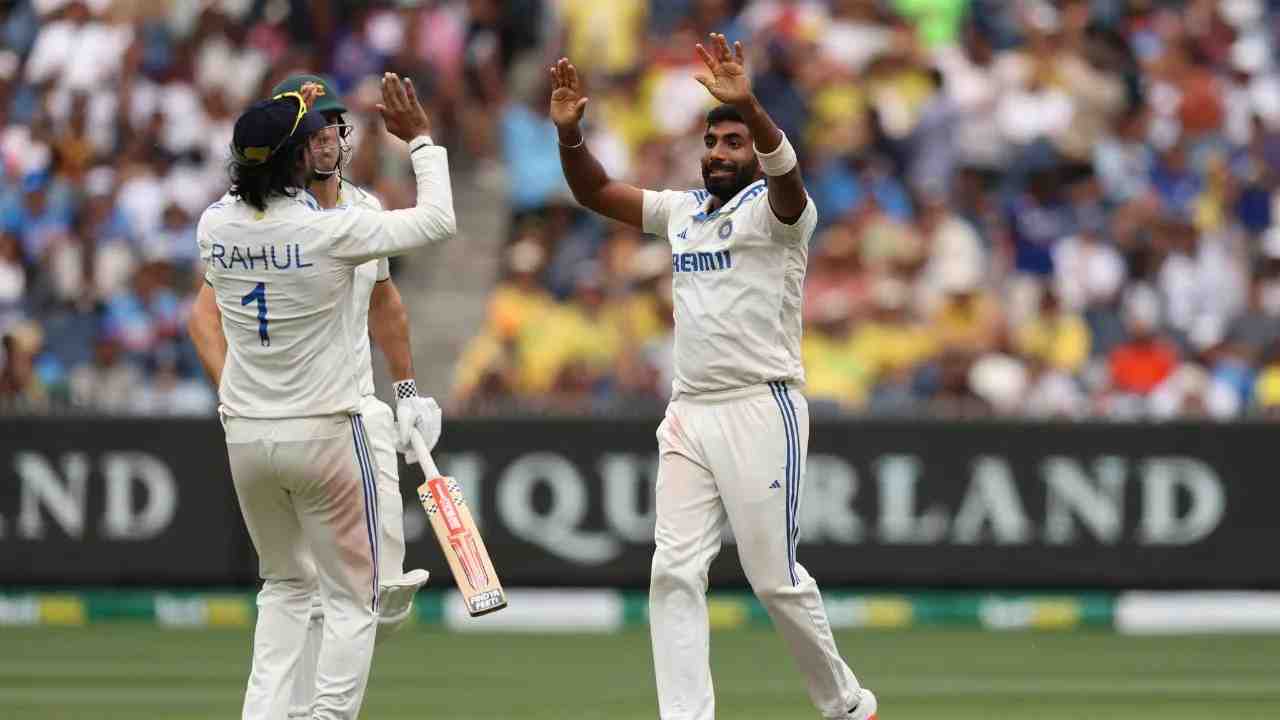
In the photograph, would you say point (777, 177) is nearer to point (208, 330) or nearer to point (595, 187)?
point (595, 187)

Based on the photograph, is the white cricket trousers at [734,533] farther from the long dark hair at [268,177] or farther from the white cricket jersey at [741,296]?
the long dark hair at [268,177]

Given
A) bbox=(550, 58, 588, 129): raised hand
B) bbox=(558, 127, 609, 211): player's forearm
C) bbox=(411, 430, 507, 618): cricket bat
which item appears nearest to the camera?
bbox=(411, 430, 507, 618): cricket bat

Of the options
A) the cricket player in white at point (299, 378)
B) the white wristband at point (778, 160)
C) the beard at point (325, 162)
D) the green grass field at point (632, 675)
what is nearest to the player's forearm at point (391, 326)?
the beard at point (325, 162)

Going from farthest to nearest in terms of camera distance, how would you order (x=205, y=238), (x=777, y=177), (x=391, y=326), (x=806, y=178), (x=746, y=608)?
1. (x=806, y=178)
2. (x=746, y=608)
3. (x=391, y=326)
4. (x=777, y=177)
5. (x=205, y=238)

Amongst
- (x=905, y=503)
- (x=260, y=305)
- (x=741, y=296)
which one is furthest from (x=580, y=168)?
(x=905, y=503)

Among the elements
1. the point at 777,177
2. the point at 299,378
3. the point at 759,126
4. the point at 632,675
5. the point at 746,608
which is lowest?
the point at 746,608

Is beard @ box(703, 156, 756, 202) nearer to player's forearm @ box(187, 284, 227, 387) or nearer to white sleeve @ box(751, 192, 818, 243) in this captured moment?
white sleeve @ box(751, 192, 818, 243)

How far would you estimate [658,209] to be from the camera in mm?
7875

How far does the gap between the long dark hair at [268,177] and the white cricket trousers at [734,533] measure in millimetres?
1451

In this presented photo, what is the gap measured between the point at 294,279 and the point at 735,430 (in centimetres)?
145

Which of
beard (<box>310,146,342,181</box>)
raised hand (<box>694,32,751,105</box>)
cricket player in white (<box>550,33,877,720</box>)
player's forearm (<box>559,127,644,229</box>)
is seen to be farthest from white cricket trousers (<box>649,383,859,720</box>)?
beard (<box>310,146,342,181</box>)

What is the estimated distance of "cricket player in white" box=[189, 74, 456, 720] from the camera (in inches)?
277

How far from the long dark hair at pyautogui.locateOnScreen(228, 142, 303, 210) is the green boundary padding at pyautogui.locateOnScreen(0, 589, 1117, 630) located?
5946 mm

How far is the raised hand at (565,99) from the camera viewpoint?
25.4 ft
